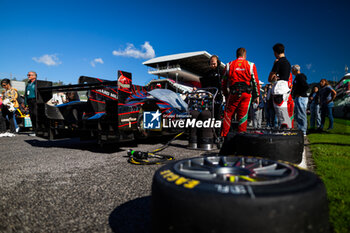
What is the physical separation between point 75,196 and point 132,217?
0.71 meters

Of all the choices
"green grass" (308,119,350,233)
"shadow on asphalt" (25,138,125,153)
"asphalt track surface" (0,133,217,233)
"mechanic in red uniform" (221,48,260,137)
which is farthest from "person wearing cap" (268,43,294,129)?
"shadow on asphalt" (25,138,125,153)

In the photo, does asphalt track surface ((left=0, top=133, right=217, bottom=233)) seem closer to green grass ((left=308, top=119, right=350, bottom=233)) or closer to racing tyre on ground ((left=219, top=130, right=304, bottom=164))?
racing tyre on ground ((left=219, top=130, right=304, bottom=164))

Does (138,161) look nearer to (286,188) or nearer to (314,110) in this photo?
(286,188)

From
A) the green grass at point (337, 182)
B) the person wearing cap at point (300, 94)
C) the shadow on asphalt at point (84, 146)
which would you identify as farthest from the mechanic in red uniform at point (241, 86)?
the person wearing cap at point (300, 94)

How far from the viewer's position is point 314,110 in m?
7.84

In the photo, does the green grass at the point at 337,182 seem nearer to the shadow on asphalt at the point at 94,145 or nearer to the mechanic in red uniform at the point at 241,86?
the mechanic in red uniform at the point at 241,86

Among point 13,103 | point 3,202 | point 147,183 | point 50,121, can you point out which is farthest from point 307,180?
point 13,103

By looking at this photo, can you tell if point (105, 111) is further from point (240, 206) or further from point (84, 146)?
point (240, 206)

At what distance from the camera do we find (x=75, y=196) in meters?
1.88

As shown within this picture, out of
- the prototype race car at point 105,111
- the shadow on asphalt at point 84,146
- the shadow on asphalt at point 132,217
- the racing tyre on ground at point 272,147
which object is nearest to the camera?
the shadow on asphalt at point 132,217

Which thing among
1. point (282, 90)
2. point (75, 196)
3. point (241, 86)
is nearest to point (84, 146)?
point (75, 196)

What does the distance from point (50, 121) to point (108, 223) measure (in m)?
3.60

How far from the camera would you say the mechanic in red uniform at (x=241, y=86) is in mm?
3719

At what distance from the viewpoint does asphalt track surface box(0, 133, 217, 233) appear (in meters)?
1.40
